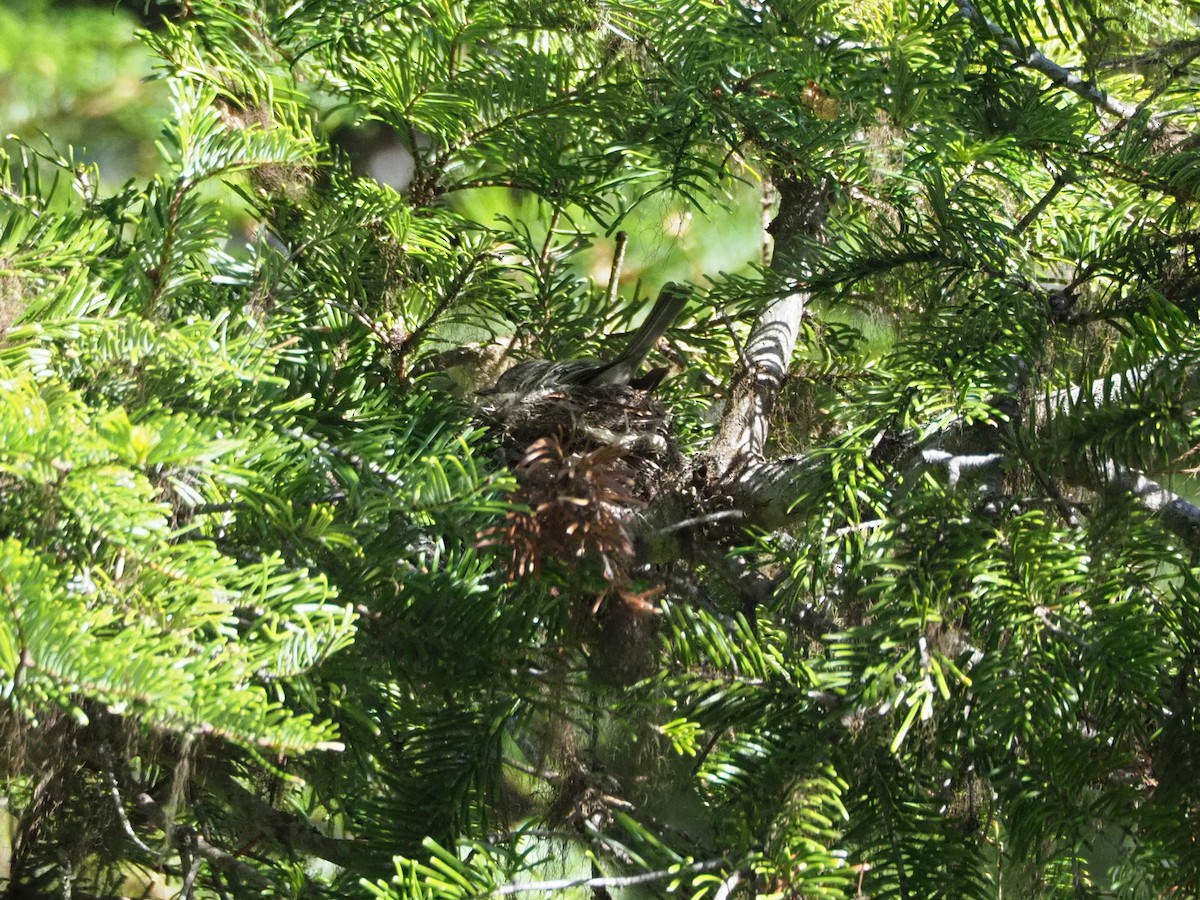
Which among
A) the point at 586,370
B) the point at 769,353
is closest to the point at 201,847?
the point at 586,370

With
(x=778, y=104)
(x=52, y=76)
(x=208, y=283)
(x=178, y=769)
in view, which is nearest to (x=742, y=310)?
(x=778, y=104)


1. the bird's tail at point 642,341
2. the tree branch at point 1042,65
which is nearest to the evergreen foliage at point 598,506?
the tree branch at point 1042,65

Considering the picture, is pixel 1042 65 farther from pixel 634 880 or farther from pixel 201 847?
pixel 201 847

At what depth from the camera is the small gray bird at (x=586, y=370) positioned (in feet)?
3.08

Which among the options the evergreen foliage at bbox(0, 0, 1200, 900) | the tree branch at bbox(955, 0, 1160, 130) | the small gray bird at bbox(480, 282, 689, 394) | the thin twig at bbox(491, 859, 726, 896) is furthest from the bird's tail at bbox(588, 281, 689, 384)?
the thin twig at bbox(491, 859, 726, 896)

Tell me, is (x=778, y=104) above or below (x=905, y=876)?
above

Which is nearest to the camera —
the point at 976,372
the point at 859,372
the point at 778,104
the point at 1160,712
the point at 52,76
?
the point at 1160,712

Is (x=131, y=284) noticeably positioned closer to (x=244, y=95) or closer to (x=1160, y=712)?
(x=244, y=95)

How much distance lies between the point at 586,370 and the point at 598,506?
0.43 meters

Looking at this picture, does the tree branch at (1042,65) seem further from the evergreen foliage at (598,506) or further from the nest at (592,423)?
the nest at (592,423)

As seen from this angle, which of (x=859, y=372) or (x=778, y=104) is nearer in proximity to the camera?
(x=778, y=104)

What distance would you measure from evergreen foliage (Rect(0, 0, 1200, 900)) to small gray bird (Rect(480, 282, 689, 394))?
0.42 ft

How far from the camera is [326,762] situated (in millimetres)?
618

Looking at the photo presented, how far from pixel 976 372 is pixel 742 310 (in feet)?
0.76
